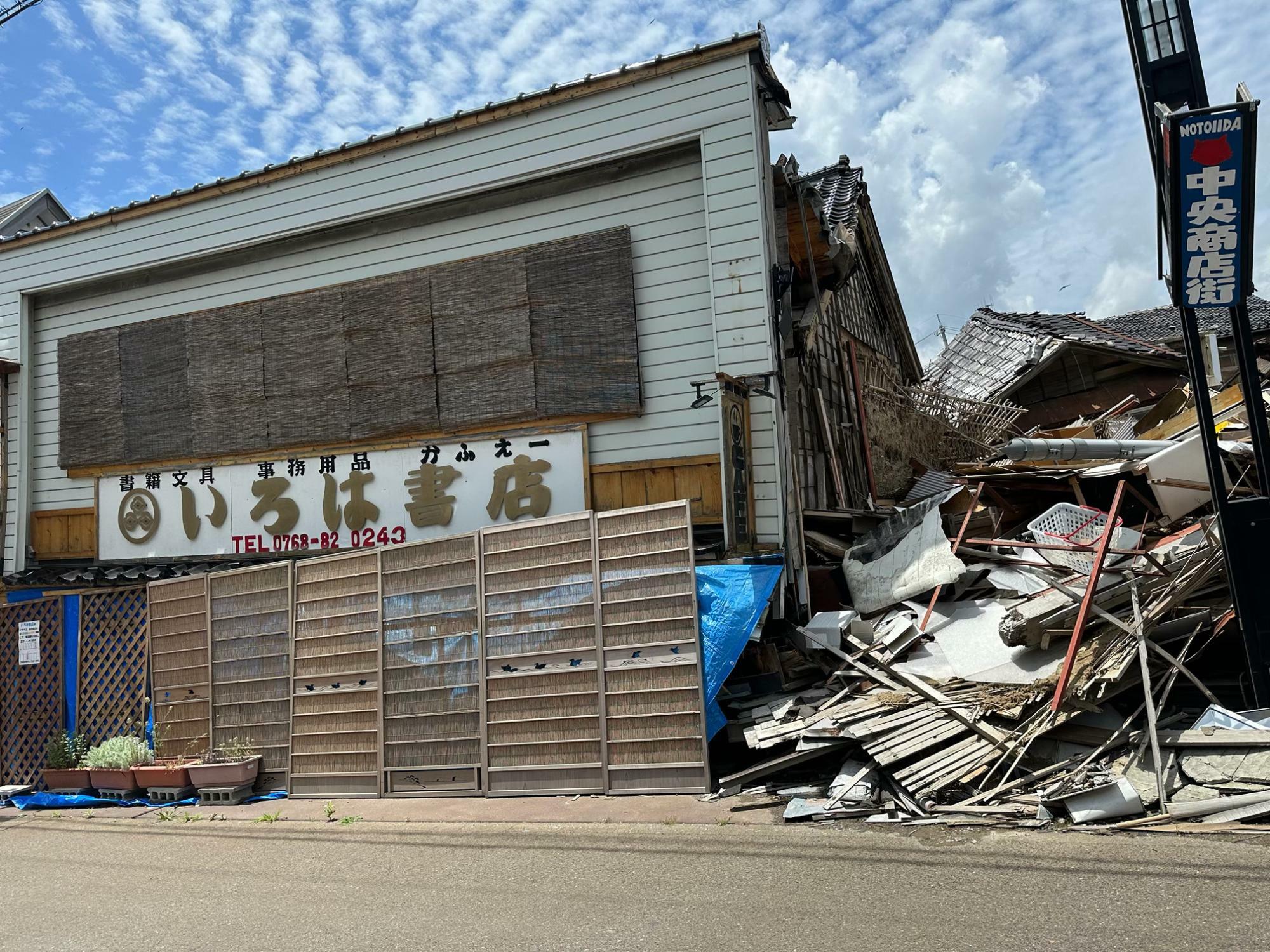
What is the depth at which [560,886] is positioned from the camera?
5.87 meters

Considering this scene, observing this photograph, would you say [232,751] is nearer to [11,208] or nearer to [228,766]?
[228,766]

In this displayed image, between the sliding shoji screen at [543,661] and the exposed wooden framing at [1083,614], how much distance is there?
12.6 feet

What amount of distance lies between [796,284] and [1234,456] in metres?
5.34

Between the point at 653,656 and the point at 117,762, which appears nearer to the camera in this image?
the point at 653,656

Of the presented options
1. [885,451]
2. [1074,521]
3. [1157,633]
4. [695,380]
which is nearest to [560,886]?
[1157,633]

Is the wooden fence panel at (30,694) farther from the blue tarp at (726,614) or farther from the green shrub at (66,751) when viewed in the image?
the blue tarp at (726,614)

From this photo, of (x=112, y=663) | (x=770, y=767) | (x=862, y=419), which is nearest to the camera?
(x=770, y=767)

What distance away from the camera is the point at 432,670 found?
923 centimetres

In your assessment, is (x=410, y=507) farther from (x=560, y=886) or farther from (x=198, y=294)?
(x=560, y=886)

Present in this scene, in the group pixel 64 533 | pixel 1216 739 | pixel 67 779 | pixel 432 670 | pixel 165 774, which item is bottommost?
pixel 67 779

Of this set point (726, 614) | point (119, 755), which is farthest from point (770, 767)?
point (119, 755)

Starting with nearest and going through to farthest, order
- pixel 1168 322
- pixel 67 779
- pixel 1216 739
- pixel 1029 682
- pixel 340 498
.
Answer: pixel 1216 739
pixel 1029 682
pixel 67 779
pixel 340 498
pixel 1168 322

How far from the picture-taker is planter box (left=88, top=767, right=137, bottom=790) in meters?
10.7

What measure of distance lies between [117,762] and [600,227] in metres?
8.62
